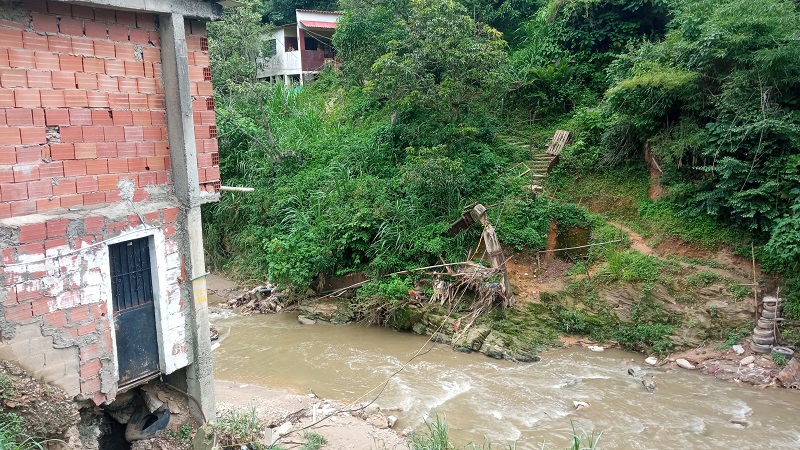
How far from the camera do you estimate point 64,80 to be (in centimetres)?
478

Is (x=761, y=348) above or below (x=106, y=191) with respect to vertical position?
below

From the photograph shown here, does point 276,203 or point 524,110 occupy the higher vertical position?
point 524,110

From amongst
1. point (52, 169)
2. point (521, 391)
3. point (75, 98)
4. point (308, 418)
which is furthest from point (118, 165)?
point (521, 391)

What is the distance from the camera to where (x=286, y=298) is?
12.0 m

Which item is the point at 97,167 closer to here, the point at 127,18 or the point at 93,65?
the point at 93,65

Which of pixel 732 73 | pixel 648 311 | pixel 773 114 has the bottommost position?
pixel 648 311

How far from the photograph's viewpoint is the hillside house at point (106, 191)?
454 centimetres

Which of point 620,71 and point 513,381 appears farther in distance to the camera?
point 620,71

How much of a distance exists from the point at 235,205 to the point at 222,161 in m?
1.58

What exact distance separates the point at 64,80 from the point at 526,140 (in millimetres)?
11182

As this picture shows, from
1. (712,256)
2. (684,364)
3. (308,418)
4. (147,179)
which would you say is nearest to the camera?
(147,179)

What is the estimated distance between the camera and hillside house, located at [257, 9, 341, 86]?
2142 cm

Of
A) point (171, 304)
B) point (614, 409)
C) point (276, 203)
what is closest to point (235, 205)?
point (276, 203)

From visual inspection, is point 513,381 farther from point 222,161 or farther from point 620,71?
point 222,161
